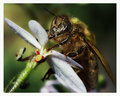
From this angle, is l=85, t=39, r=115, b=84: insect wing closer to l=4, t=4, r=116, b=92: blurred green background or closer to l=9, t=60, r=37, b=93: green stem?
l=9, t=60, r=37, b=93: green stem

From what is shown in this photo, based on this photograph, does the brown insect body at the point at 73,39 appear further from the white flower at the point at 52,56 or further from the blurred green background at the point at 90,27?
the blurred green background at the point at 90,27

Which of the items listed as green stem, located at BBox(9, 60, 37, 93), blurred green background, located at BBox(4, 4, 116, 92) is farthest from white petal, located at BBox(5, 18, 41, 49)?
blurred green background, located at BBox(4, 4, 116, 92)

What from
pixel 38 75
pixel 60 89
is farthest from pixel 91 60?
pixel 38 75

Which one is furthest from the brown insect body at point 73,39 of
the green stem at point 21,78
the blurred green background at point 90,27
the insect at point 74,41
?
the blurred green background at point 90,27

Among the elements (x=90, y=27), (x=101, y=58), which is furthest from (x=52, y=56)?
(x=90, y=27)

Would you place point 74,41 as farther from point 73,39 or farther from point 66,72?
point 66,72

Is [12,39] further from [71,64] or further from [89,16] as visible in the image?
[71,64]

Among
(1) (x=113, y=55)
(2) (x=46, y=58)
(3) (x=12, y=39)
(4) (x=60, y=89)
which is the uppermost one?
(2) (x=46, y=58)
